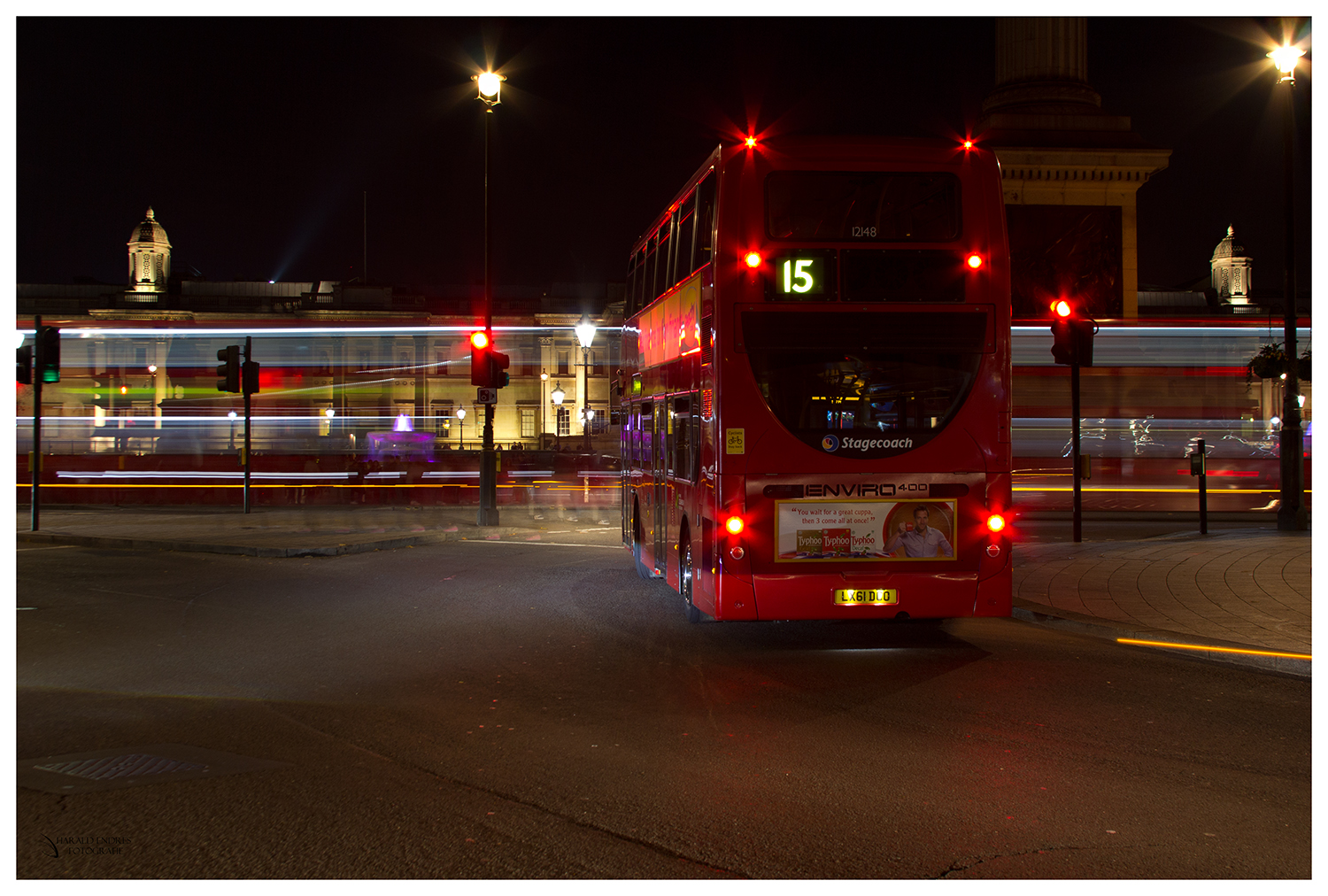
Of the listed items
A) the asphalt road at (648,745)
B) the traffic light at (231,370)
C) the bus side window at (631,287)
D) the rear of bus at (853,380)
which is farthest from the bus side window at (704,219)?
the traffic light at (231,370)

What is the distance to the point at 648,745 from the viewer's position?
5.98 m

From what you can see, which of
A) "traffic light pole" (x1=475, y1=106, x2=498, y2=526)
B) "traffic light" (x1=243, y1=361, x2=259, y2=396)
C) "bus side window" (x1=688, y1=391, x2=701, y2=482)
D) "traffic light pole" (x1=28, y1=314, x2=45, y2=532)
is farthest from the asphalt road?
"traffic light" (x1=243, y1=361, x2=259, y2=396)

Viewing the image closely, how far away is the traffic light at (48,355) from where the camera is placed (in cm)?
1775

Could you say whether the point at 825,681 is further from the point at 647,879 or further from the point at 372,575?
the point at 372,575

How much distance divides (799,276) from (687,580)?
292 centimetres

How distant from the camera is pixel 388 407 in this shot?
30.7m

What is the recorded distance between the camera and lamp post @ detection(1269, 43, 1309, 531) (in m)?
17.4

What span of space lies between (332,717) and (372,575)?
7107 mm

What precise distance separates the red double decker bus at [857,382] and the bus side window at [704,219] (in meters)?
0.16

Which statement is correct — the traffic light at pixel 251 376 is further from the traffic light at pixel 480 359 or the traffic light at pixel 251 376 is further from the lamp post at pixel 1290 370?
the lamp post at pixel 1290 370

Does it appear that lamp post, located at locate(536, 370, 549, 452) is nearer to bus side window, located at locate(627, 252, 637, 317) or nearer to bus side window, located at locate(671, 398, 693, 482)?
bus side window, located at locate(627, 252, 637, 317)

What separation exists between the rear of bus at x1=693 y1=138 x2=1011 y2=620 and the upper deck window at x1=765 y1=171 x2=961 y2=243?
0.01m

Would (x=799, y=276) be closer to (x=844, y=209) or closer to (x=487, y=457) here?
(x=844, y=209)

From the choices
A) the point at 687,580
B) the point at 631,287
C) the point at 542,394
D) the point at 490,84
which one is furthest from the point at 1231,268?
the point at 687,580
